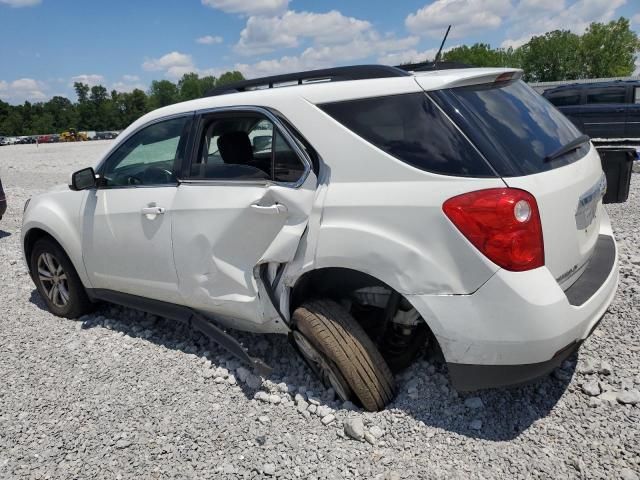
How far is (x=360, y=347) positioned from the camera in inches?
106

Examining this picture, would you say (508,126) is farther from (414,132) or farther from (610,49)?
(610,49)

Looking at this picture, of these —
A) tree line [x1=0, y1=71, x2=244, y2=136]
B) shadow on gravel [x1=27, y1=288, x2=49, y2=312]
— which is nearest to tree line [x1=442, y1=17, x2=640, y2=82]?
tree line [x1=0, y1=71, x2=244, y2=136]

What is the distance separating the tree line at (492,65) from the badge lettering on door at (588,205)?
4371cm

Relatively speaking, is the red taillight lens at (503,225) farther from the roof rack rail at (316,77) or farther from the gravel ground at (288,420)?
the gravel ground at (288,420)

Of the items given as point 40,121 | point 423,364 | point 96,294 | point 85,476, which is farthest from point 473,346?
point 40,121

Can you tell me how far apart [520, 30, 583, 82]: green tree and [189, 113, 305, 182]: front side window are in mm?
80634

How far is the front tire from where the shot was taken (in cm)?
416

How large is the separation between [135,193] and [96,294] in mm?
1014

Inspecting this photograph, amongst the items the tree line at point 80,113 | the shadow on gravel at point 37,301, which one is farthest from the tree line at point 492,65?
the shadow on gravel at point 37,301

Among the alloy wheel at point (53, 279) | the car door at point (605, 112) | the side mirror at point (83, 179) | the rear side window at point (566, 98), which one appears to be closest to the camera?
the side mirror at point (83, 179)

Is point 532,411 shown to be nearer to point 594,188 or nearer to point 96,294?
point 594,188

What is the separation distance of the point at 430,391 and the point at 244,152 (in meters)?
1.87

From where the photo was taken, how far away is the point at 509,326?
2182 mm

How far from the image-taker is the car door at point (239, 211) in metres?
2.72
